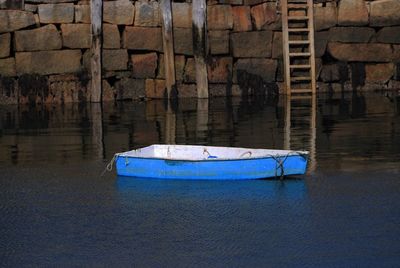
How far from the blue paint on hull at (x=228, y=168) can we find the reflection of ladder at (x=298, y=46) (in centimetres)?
1235

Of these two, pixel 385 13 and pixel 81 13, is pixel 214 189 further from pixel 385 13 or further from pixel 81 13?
pixel 385 13

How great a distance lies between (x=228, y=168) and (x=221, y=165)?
0.31ft

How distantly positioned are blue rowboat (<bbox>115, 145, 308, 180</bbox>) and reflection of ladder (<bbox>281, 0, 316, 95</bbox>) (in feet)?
39.0

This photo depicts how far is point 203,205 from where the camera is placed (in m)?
10.1

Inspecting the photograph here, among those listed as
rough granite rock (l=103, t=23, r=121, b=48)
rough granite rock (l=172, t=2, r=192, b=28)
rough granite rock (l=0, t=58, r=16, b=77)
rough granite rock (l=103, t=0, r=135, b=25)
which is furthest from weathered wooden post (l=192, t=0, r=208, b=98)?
rough granite rock (l=0, t=58, r=16, b=77)

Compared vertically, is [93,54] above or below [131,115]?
above

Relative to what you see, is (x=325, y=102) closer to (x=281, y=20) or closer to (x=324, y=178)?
(x=281, y=20)

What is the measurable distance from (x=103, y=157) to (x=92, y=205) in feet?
11.2

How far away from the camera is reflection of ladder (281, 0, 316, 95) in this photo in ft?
76.4

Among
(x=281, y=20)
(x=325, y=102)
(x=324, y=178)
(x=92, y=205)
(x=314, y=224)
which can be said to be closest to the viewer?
(x=314, y=224)

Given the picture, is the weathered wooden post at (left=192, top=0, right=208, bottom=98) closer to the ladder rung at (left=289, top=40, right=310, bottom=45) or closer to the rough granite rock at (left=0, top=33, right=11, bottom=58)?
the ladder rung at (left=289, top=40, right=310, bottom=45)

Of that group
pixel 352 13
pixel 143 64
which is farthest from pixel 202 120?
pixel 352 13

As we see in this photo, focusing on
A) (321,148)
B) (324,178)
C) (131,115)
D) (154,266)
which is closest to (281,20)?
(131,115)

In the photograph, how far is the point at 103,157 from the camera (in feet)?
44.9
